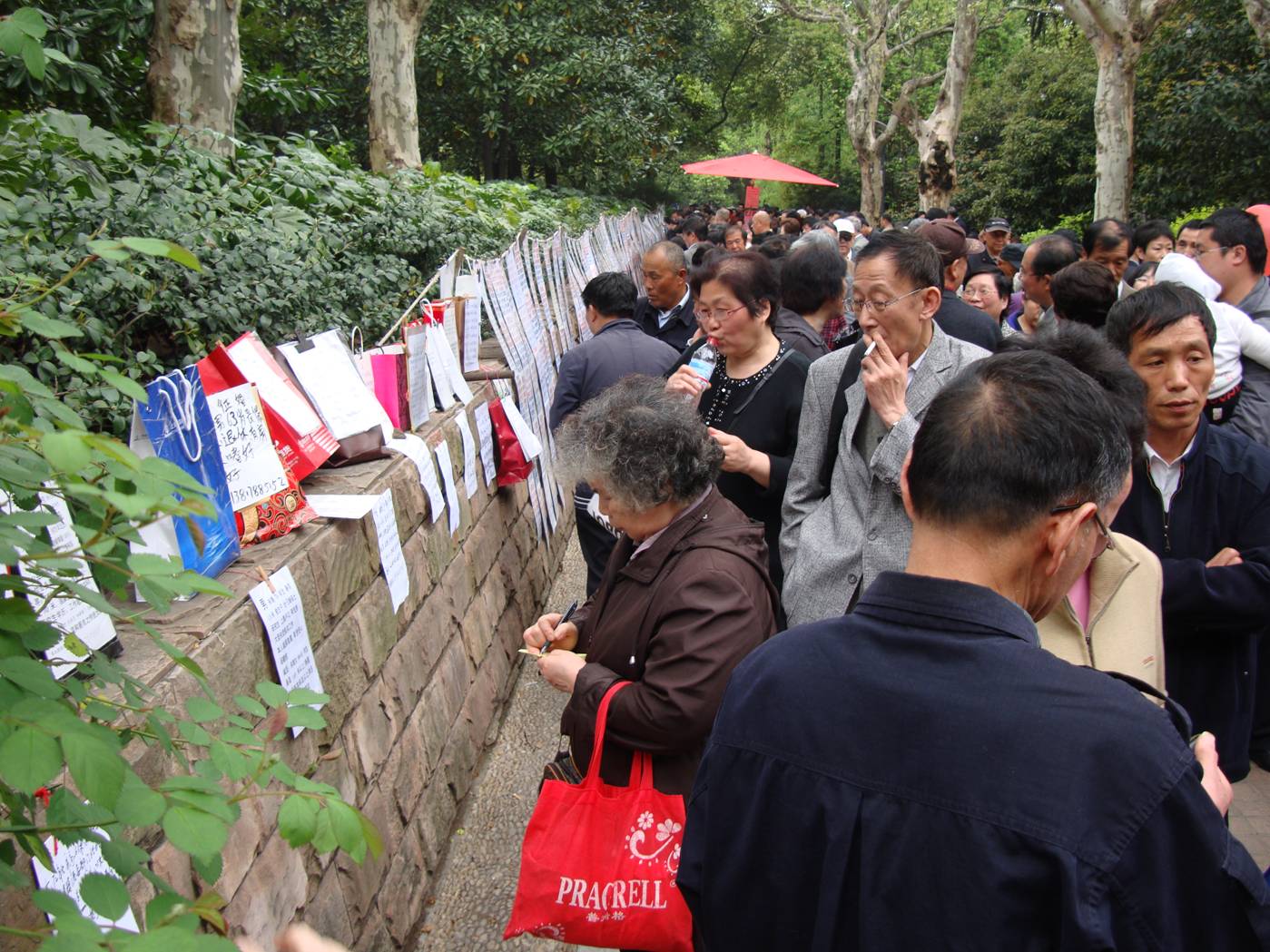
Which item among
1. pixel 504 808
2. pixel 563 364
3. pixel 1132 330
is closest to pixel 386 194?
pixel 563 364

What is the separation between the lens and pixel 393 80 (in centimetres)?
939

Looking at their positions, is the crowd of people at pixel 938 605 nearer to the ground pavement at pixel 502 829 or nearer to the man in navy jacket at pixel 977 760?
the man in navy jacket at pixel 977 760

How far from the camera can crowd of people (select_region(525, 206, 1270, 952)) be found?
1213 millimetres

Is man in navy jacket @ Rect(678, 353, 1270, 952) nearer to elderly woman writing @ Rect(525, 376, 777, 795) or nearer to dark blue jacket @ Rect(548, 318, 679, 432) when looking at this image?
elderly woman writing @ Rect(525, 376, 777, 795)

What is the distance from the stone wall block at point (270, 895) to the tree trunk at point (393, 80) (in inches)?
320

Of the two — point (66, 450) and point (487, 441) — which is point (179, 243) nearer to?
point (487, 441)

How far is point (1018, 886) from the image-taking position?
1.22 m

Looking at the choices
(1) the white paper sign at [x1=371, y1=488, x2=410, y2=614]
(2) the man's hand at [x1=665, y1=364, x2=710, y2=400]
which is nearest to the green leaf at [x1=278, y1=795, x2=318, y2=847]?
(1) the white paper sign at [x1=371, y1=488, x2=410, y2=614]

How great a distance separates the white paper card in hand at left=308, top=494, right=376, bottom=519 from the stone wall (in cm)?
6

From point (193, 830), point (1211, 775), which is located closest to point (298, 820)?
point (193, 830)

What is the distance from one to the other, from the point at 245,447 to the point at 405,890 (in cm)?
158

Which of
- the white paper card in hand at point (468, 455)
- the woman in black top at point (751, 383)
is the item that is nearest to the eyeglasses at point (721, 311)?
the woman in black top at point (751, 383)

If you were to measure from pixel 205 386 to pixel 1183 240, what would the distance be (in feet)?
17.8

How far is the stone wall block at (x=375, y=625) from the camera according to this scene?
3004mm
